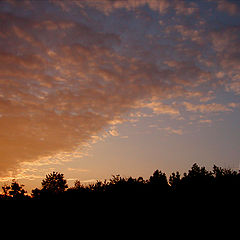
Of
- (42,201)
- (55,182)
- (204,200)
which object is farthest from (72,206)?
(55,182)

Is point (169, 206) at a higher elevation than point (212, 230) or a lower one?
higher

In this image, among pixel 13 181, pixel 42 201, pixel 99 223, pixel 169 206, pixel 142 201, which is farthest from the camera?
pixel 13 181

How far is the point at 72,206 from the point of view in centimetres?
2098

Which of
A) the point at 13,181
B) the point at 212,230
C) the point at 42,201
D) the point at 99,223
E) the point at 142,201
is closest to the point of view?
the point at 212,230

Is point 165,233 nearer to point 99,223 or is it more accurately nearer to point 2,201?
point 99,223

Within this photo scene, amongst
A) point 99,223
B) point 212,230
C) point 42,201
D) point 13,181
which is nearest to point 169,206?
point 212,230

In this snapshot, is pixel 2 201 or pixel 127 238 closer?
pixel 127 238

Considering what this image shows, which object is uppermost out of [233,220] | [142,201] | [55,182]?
[55,182]

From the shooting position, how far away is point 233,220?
51.9 feet

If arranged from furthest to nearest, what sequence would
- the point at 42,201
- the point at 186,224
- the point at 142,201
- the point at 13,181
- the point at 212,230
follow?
the point at 13,181 < the point at 42,201 < the point at 142,201 < the point at 186,224 < the point at 212,230

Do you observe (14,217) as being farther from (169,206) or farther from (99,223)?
(169,206)

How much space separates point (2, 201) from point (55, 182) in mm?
82283

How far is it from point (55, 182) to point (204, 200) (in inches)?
3563

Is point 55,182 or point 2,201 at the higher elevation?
point 55,182
